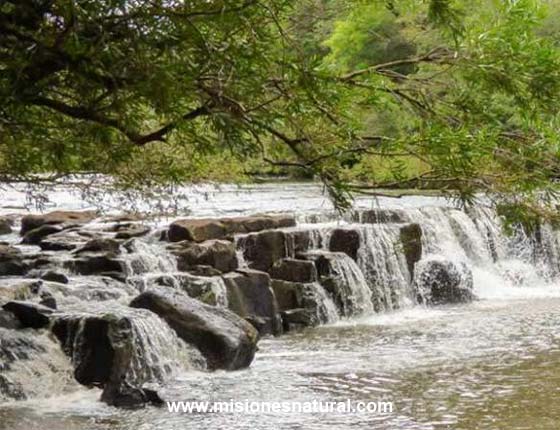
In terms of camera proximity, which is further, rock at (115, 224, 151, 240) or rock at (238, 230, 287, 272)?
rock at (115, 224, 151, 240)

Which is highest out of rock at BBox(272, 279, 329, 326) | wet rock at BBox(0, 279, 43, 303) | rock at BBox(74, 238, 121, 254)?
rock at BBox(74, 238, 121, 254)

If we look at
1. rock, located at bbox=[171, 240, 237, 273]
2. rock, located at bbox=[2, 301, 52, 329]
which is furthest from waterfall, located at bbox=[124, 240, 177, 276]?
rock, located at bbox=[2, 301, 52, 329]

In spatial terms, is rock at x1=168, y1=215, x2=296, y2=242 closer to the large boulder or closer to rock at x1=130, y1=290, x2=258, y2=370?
rock at x1=130, y1=290, x2=258, y2=370

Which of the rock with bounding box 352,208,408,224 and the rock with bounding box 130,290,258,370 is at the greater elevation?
the rock with bounding box 352,208,408,224

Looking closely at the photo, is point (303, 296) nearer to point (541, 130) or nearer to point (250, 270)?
point (250, 270)

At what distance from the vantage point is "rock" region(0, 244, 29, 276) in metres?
13.2

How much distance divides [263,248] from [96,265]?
295cm

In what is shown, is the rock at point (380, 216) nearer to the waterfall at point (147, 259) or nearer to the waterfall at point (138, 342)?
the waterfall at point (147, 259)

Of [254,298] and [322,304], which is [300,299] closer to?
[322,304]

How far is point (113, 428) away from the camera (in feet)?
27.6

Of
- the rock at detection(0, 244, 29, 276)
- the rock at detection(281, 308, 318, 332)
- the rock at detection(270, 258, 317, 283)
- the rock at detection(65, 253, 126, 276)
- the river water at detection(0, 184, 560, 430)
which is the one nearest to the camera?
the river water at detection(0, 184, 560, 430)

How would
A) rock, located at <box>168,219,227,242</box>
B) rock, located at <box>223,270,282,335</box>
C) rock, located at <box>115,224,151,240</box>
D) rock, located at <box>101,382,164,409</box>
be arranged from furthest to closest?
rock, located at <box>115,224,151,240</box>, rock, located at <box>168,219,227,242</box>, rock, located at <box>223,270,282,335</box>, rock, located at <box>101,382,164,409</box>

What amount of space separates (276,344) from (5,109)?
9094mm

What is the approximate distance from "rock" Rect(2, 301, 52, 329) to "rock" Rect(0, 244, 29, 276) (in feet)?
8.61
